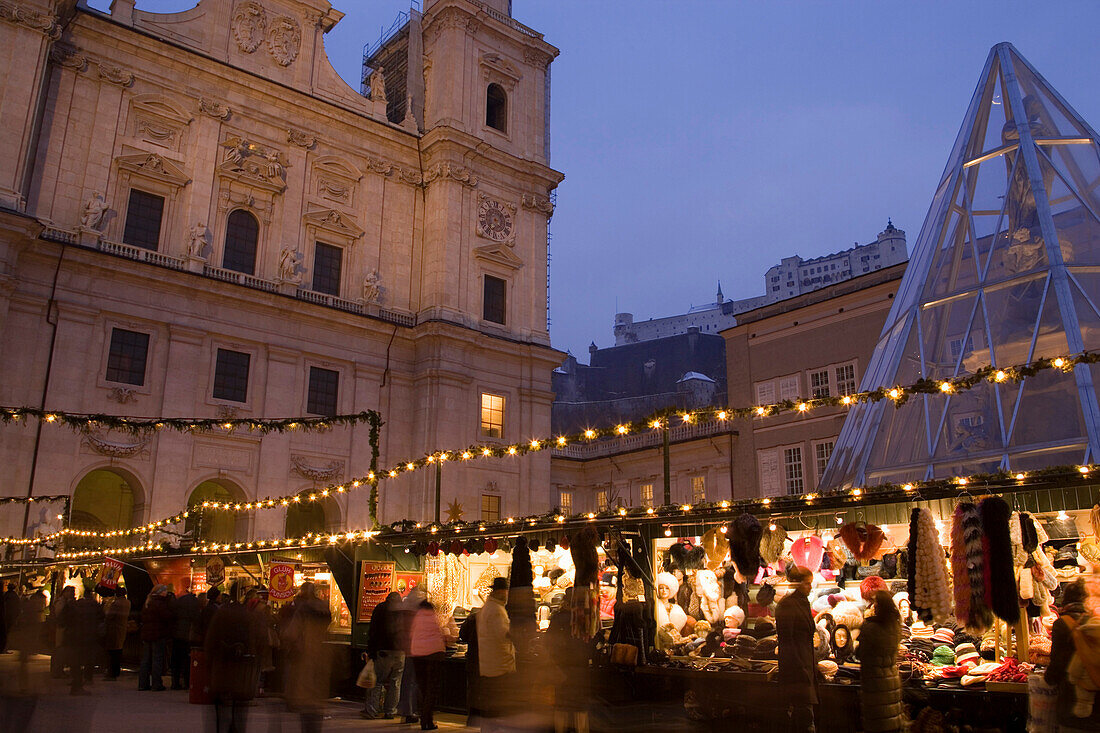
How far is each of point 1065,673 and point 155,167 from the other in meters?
25.1

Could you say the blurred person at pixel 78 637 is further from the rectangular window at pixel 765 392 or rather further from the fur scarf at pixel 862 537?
the rectangular window at pixel 765 392

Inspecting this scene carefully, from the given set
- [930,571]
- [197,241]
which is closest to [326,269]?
[197,241]

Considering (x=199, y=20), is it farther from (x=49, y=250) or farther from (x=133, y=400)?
(x=133, y=400)

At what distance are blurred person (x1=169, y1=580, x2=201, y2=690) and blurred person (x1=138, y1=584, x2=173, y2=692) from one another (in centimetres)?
13

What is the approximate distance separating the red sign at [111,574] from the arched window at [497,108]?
2180cm

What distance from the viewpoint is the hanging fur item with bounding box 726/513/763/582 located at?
9.77 m

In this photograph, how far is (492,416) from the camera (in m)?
29.2

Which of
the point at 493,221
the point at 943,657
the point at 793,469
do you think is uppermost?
the point at 493,221

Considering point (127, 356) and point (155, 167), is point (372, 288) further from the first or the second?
point (127, 356)

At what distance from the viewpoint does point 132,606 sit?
1714 cm

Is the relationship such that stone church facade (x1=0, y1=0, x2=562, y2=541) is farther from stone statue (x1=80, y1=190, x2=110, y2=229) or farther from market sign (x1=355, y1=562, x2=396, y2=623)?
market sign (x1=355, y1=562, x2=396, y2=623)

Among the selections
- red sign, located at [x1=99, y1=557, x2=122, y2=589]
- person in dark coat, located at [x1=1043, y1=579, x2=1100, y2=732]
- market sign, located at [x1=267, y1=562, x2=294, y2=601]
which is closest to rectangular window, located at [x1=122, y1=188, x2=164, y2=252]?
red sign, located at [x1=99, y1=557, x2=122, y2=589]

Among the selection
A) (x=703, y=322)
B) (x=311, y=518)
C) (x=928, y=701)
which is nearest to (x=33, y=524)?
(x=311, y=518)

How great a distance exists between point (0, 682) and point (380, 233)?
22.9 meters
